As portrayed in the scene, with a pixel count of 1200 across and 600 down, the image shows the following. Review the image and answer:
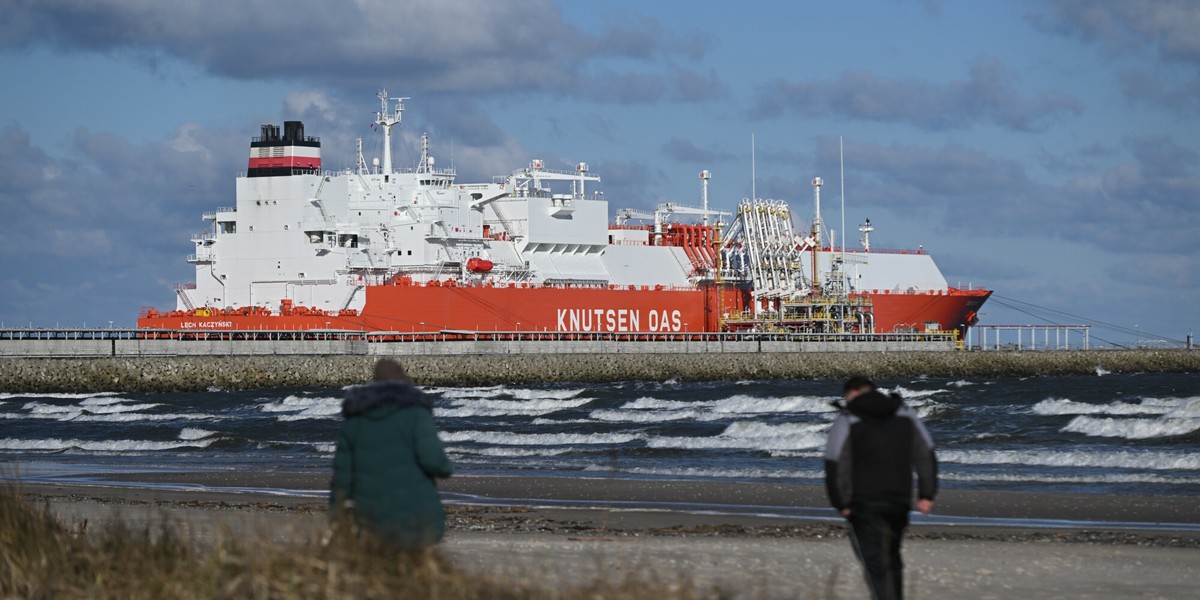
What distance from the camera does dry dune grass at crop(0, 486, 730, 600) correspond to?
→ 5.77 metres

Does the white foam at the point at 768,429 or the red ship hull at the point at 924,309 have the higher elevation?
the red ship hull at the point at 924,309

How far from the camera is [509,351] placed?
4650cm

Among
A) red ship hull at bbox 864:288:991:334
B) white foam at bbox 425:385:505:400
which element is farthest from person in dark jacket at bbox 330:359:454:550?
red ship hull at bbox 864:288:991:334

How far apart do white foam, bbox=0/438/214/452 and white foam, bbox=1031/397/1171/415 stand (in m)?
14.2

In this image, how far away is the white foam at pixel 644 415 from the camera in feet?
89.6

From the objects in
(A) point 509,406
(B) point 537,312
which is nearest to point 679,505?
(A) point 509,406

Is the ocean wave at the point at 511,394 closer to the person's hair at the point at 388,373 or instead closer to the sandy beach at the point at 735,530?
the sandy beach at the point at 735,530

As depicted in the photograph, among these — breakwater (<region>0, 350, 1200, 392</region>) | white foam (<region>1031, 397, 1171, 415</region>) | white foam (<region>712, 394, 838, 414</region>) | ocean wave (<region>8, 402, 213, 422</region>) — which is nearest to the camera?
white foam (<region>1031, 397, 1171, 415</region>)

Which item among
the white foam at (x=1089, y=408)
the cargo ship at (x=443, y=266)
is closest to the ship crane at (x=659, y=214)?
the cargo ship at (x=443, y=266)

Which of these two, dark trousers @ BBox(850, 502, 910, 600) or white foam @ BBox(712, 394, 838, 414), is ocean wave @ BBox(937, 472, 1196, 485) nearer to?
dark trousers @ BBox(850, 502, 910, 600)

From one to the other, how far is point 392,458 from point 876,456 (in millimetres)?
2272

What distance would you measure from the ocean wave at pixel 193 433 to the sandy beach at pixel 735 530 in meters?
7.63

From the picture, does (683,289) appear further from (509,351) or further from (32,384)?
(32,384)

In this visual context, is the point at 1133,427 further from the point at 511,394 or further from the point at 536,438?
the point at 511,394
